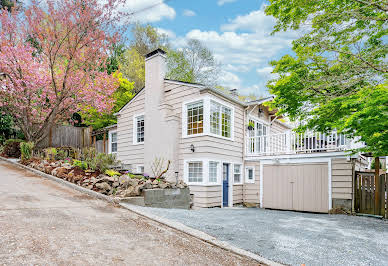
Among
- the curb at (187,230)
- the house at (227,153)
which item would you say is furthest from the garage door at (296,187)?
the curb at (187,230)

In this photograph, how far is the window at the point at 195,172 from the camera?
10.7 meters

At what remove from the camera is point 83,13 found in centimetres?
1259

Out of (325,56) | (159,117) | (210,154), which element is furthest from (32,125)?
(325,56)

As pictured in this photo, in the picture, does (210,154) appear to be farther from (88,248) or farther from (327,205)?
(88,248)

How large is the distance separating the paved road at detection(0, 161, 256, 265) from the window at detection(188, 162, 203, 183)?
483cm

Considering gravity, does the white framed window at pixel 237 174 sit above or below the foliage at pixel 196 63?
below

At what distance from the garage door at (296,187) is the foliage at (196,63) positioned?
16.6 m

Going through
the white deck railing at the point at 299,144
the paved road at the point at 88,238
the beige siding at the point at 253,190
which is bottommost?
the beige siding at the point at 253,190

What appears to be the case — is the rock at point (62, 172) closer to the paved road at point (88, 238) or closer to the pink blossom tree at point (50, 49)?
the paved road at point (88, 238)

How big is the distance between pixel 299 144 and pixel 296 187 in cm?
188

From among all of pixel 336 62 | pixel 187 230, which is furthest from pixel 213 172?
pixel 187 230

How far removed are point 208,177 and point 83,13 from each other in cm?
936

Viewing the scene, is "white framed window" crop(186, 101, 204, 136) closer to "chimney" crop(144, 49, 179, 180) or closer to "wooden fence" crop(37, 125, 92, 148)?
"chimney" crop(144, 49, 179, 180)

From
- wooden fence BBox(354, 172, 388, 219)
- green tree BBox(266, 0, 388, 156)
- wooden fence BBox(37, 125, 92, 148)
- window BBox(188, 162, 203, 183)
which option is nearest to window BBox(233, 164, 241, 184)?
window BBox(188, 162, 203, 183)
